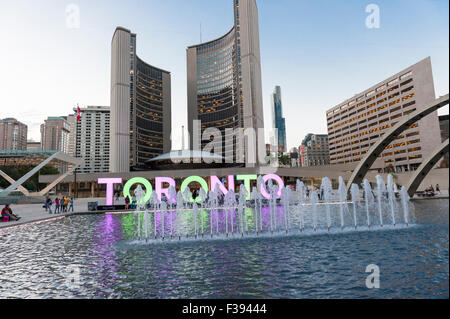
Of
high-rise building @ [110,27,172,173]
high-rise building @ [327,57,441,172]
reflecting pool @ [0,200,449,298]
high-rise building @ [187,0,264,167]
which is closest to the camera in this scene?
reflecting pool @ [0,200,449,298]

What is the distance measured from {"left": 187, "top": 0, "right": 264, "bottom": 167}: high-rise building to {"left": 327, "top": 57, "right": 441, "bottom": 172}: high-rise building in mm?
45421

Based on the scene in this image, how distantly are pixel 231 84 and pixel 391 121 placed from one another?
209ft

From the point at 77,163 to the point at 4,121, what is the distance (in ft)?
472

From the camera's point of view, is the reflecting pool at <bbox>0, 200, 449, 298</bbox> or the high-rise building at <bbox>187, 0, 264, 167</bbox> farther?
the high-rise building at <bbox>187, 0, 264, 167</bbox>

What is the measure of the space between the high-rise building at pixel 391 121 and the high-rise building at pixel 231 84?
45421mm

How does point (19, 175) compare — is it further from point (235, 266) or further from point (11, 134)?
point (235, 266)

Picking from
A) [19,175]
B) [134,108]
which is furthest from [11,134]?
[19,175]

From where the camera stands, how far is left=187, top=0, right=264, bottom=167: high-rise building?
3575 inches

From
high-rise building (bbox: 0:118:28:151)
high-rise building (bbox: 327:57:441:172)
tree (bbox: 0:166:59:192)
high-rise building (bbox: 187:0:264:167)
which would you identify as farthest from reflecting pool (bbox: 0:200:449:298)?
high-rise building (bbox: 0:118:28:151)

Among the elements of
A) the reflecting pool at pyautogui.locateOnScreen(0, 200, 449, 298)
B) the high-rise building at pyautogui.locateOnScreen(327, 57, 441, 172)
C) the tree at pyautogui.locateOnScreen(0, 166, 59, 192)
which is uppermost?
the high-rise building at pyautogui.locateOnScreen(327, 57, 441, 172)

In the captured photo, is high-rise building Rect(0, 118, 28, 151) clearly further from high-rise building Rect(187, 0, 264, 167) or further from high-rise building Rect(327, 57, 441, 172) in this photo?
high-rise building Rect(327, 57, 441, 172)

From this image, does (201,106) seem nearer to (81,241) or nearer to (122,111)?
(122,111)

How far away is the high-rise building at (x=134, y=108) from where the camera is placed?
82.2 m

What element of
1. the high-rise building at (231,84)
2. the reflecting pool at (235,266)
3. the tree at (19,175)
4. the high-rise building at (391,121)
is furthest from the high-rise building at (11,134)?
the reflecting pool at (235,266)
